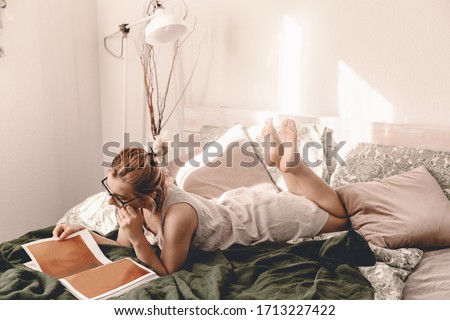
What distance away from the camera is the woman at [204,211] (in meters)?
1.57

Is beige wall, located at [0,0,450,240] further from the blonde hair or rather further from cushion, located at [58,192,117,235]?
the blonde hair

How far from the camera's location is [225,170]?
2.35 metres

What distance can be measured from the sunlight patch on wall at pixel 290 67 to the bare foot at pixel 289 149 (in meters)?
0.54

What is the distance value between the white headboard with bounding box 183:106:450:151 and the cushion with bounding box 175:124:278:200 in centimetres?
26

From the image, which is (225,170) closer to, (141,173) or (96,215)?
(96,215)

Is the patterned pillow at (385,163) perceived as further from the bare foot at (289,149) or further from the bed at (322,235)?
the bare foot at (289,149)

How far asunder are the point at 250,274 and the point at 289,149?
25.3 inches

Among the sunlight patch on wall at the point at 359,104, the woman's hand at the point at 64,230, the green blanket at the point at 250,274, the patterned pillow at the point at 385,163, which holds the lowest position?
the green blanket at the point at 250,274

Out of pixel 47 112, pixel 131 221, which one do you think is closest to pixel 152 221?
pixel 131 221

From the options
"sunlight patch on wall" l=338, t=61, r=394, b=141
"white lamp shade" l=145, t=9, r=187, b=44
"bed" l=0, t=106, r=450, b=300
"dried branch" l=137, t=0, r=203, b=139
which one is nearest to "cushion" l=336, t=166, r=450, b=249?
"bed" l=0, t=106, r=450, b=300

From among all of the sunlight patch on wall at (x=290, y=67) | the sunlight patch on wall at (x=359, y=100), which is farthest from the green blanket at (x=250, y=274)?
the sunlight patch on wall at (x=290, y=67)

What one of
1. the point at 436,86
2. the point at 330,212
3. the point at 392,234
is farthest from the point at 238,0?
the point at 392,234

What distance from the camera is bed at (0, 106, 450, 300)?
1448 mm

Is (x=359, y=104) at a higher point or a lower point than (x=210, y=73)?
lower
